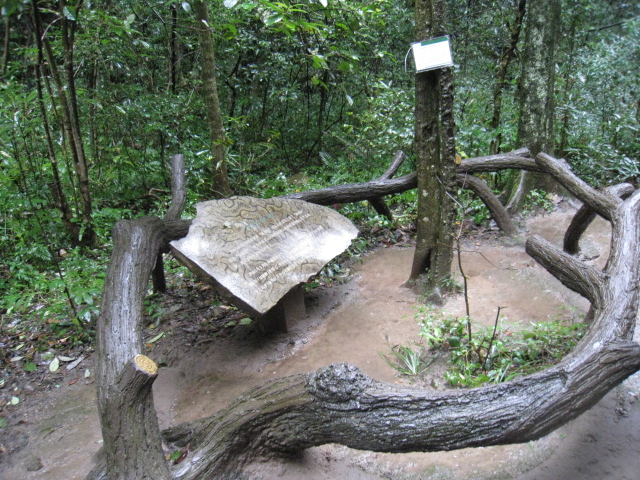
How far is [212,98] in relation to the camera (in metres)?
5.06

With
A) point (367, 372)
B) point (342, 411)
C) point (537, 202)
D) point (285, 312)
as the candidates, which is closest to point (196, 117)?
point (285, 312)

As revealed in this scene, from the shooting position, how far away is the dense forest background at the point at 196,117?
16.1 feet

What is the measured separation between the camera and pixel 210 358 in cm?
378

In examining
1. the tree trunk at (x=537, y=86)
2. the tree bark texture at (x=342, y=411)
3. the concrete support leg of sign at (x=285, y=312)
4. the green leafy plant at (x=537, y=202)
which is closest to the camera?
the tree bark texture at (x=342, y=411)

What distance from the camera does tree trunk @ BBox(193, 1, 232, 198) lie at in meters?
4.78

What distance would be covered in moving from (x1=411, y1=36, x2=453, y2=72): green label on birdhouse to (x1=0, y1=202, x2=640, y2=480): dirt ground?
81.7 inches

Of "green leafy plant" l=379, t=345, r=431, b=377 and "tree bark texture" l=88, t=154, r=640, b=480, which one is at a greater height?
"tree bark texture" l=88, t=154, r=640, b=480

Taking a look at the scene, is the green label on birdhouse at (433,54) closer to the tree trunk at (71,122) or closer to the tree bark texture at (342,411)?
the tree bark texture at (342,411)

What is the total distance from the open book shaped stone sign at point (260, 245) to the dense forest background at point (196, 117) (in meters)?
1.39

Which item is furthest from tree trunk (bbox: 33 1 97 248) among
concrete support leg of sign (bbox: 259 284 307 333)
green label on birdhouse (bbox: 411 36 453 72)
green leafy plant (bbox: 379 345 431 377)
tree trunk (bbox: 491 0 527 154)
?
tree trunk (bbox: 491 0 527 154)

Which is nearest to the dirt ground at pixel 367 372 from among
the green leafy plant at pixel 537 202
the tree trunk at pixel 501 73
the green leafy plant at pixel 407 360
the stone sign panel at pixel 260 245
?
the green leafy plant at pixel 407 360

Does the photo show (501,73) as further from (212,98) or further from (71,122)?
(71,122)

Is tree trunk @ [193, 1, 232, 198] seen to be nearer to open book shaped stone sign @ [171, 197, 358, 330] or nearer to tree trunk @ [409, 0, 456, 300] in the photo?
open book shaped stone sign @ [171, 197, 358, 330]

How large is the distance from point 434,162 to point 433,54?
3.08ft
